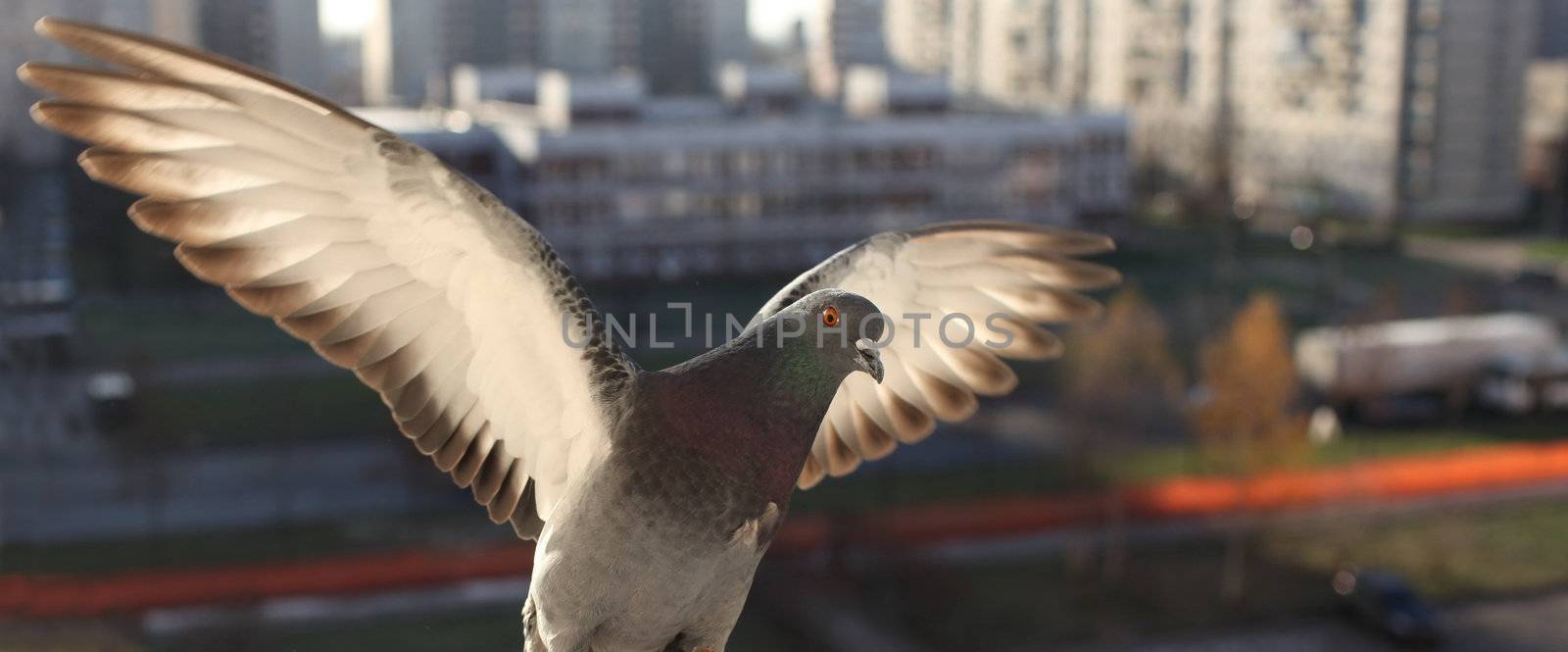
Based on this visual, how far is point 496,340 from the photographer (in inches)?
31.6

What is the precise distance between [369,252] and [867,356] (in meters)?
0.26

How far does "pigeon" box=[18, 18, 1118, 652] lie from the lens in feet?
2.38

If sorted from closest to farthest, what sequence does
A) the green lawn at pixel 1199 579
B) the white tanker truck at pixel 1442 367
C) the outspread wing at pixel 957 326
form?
the outspread wing at pixel 957 326 → the green lawn at pixel 1199 579 → the white tanker truck at pixel 1442 367

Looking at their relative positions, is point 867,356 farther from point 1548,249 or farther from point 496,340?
point 1548,249

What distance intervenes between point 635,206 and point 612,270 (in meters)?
0.41

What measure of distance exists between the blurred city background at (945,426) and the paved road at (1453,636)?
0.02 metres

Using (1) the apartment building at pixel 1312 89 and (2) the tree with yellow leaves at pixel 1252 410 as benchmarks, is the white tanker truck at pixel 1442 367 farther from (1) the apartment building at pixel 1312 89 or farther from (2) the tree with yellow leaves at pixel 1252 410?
(1) the apartment building at pixel 1312 89

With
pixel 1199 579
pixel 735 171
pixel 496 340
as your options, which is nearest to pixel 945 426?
pixel 1199 579

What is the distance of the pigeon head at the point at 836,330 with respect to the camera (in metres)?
0.72

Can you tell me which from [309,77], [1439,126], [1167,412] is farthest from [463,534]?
[1439,126]

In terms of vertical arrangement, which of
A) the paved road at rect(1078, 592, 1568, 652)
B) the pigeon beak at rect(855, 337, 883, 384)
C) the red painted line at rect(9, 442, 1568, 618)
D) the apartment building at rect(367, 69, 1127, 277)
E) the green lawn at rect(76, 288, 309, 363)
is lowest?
the paved road at rect(1078, 592, 1568, 652)

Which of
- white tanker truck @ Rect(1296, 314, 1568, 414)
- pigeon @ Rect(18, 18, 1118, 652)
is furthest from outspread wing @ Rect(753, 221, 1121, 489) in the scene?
white tanker truck @ Rect(1296, 314, 1568, 414)

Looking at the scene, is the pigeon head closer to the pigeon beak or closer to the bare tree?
the pigeon beak

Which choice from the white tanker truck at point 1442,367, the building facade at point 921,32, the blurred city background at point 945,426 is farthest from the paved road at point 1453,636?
the building facade at point 921,32
